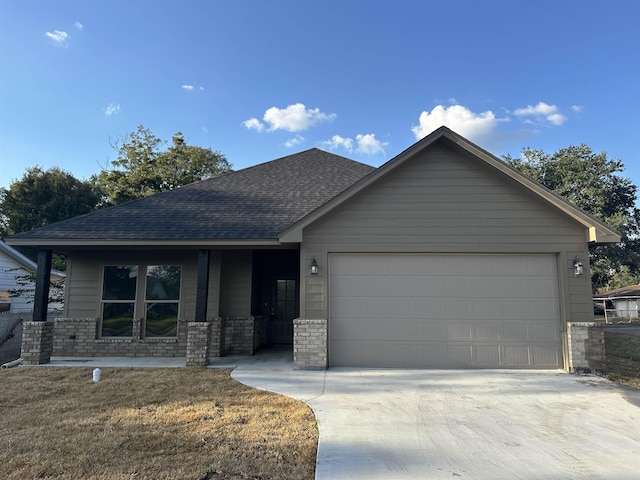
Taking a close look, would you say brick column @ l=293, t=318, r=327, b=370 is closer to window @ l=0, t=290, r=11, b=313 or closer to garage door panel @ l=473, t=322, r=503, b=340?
garage door panel @ l=473, t=322, r=503, b=340

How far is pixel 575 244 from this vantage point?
8141mm

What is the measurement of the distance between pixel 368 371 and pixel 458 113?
51.4 feet

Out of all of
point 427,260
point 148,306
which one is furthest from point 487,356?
point 148,306

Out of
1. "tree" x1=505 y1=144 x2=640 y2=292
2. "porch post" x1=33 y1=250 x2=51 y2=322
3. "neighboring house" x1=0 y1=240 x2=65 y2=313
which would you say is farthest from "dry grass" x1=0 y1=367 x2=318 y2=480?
"tree" x1=505 y1=144 x2=640 y2=292

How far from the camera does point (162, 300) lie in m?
10.0

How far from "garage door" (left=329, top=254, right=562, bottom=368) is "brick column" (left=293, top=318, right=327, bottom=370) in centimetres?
35

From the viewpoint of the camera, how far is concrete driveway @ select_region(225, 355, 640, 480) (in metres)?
3.67

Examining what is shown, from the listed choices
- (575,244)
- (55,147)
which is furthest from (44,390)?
(55,147)

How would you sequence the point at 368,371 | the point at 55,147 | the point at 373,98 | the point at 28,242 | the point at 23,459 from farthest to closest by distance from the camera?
the point at 55,147 < the point at 373,98 < the point at 28,242 < the point at 368,371 < the point at 23,459

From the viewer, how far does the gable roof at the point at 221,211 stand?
28.9 ft

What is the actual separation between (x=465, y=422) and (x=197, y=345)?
18.7 ft

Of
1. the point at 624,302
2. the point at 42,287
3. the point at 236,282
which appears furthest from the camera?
the point at 624,302

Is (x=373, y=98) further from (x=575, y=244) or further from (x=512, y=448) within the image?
(x=512, y=448)

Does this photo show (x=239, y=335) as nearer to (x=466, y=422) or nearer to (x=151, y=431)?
(x=151, y=431)
